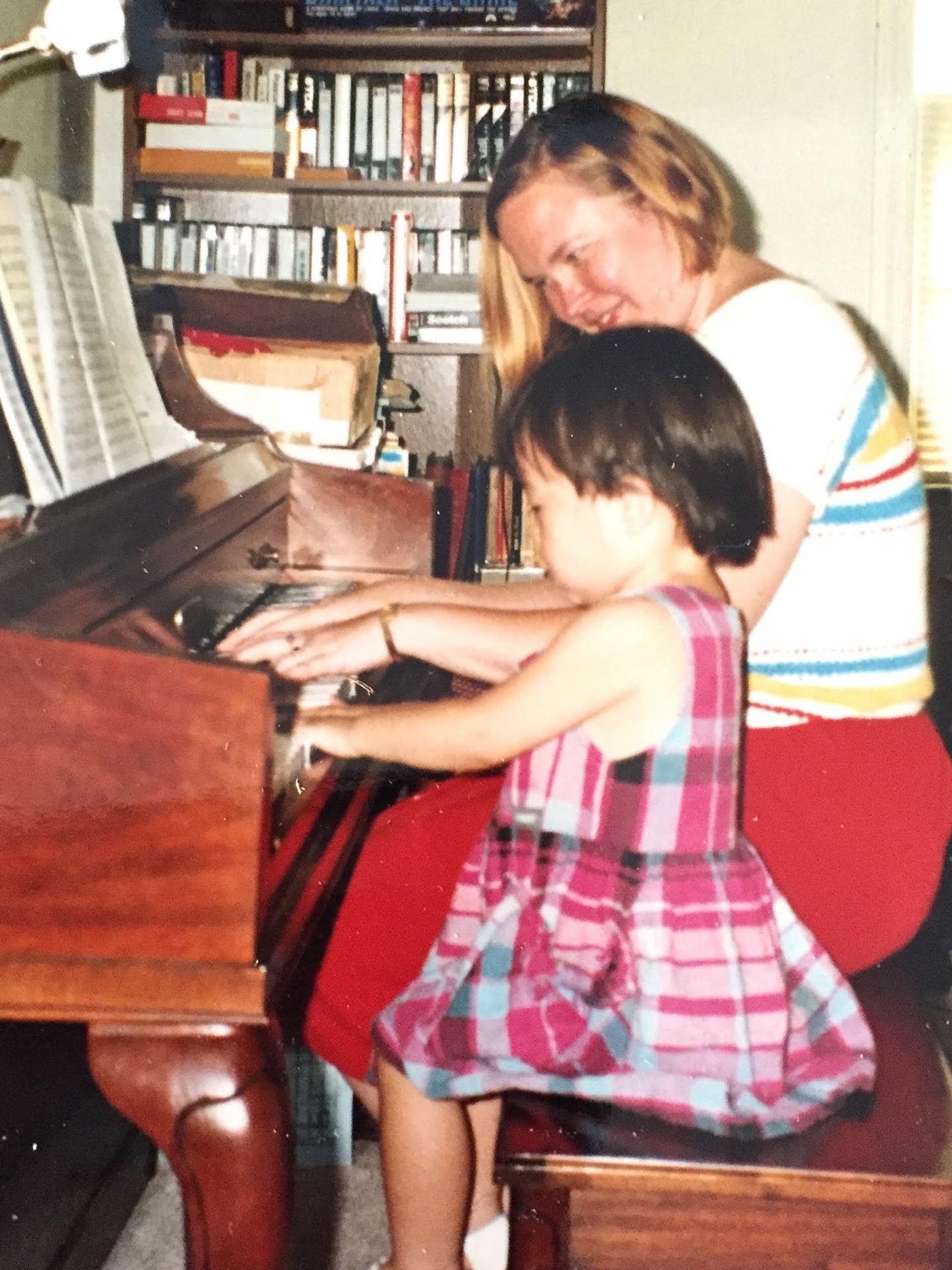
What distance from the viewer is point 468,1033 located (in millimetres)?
888

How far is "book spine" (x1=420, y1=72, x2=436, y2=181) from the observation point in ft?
9.05

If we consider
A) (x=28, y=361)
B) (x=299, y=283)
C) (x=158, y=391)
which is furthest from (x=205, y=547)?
(x=299, y=283)

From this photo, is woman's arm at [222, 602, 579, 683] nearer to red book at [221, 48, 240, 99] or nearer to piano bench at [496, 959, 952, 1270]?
piano bench at [496, 959, 952, 1270]

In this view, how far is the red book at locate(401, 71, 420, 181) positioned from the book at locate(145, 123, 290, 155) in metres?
0.29

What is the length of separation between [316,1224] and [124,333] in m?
1.24

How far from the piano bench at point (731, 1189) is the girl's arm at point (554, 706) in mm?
281

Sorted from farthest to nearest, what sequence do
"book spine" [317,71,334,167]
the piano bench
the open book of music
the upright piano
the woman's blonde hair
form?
"book spine" [317,71,334,167]
the woman's blonde hair
the open book of music
the piano bench
the upright piano

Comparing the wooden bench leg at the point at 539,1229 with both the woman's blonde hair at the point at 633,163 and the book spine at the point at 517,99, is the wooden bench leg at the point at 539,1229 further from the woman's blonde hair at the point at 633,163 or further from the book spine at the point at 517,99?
the book spine at the point at 517,99

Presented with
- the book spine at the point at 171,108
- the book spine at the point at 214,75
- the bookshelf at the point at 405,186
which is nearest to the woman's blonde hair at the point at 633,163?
the bookshelf at the point at 405,186

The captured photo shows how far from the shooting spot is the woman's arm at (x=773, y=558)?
1027 millimetres

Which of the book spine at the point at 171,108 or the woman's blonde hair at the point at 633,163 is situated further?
the book spine at the point at 171,108

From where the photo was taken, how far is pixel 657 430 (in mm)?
964

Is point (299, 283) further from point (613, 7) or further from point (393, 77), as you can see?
point (613, 7)

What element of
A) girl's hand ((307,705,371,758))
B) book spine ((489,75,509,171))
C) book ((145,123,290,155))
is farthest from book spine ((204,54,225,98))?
girl's hand ((307,705,371,758))
